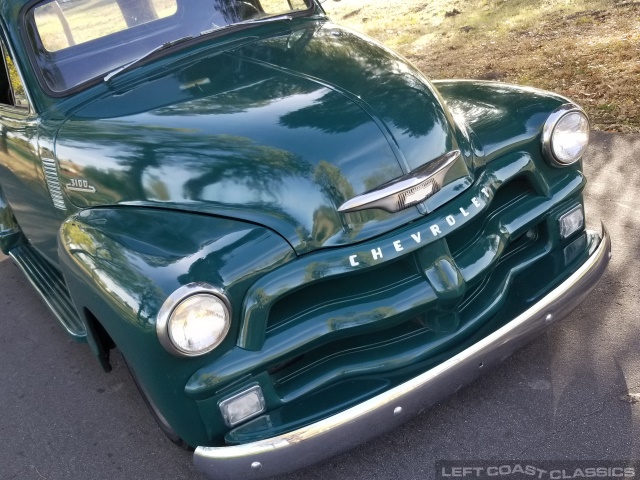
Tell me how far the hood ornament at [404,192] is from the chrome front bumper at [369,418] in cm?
55

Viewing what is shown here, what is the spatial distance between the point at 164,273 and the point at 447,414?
1.28 meters

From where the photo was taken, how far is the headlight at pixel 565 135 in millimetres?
2752

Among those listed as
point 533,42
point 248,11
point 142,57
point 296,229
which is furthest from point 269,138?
point 533,42

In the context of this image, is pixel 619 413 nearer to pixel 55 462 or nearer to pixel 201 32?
pixel 55 462

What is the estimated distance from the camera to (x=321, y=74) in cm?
283

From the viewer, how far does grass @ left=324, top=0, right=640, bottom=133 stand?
5.57 m

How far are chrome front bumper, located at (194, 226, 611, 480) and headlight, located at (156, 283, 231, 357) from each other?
1.13ft

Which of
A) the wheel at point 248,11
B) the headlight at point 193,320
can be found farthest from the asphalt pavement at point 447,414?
the wheel at point 248,11

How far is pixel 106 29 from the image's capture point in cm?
336

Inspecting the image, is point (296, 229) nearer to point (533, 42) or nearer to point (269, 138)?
point (269, 138)

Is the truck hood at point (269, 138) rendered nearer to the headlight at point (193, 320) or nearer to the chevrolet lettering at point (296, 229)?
the chevrolet lettering at point (296, 229)

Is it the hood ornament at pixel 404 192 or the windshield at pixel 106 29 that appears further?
the windshield at pixel 106 29

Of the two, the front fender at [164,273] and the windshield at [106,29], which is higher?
the windshield at [106,29]

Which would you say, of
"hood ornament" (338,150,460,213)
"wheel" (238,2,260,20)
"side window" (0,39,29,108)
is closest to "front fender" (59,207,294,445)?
"hood ornament" (338,150,460,213)
